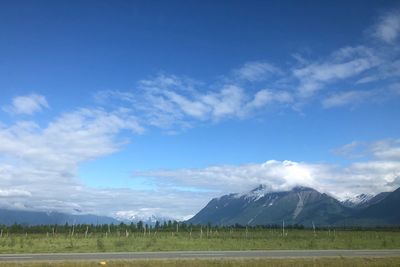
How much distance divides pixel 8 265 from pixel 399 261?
1022 inches

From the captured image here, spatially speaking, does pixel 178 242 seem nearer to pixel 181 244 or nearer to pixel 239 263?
pixel 181 244

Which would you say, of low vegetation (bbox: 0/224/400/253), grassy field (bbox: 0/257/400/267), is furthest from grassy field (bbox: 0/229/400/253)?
grassy field (bbox: 0/257/400/267)

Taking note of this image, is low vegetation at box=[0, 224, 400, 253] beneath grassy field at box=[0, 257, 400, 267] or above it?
above

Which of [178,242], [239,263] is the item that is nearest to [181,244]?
[178,242]

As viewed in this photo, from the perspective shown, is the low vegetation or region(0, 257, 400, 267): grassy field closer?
region(0, 257, 400, 267): grassy field

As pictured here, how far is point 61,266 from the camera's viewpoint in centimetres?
3088

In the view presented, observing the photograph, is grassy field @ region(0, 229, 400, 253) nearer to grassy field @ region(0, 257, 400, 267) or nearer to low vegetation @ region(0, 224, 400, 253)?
low vegetation @ region(0, 224, 400, 253)

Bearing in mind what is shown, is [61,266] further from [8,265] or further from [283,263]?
[283,263]

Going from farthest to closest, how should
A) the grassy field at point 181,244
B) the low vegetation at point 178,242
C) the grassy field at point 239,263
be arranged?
the low vegetation at point 178,242 → the grassy field at point 181,244 → the grassy field at point 239,263

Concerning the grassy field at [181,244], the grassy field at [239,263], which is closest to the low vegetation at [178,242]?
the grassy field at [181,244]

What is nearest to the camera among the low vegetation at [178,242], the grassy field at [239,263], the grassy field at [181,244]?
the grassy field at [239,263]

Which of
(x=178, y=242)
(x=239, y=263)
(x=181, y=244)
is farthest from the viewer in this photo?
(x=178, y=242)

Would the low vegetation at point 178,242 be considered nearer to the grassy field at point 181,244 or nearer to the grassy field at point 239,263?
the grassy field at point 181,244

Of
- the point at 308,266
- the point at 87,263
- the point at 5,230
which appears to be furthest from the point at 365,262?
the point at 5,230
